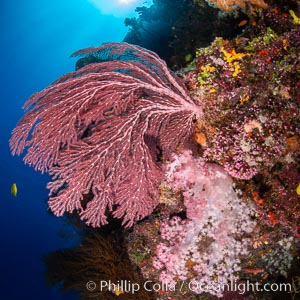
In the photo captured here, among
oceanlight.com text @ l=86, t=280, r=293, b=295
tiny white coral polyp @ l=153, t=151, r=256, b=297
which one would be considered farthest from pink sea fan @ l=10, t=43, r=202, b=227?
oceanlight.com text @ l=86, t=280, r=293, b=295

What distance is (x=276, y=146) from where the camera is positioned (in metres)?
3.95

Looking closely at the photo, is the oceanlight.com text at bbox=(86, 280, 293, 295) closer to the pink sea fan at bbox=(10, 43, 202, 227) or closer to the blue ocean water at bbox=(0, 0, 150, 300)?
the pink sea fan at bbox=(10, 43, 202, 227)

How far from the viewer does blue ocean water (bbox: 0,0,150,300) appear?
36463 mm

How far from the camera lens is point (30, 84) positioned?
7081 cm

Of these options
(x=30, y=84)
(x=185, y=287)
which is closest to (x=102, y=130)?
(x=185, y=287)

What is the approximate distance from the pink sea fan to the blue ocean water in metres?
32.2

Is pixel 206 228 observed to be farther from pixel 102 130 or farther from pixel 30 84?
pixel 30 84

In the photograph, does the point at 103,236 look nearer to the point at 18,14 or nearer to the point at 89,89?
the point at 89,89

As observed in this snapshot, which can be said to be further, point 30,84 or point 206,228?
point 30,84

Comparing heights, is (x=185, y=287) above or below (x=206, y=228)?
below

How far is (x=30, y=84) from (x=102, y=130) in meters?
75.4

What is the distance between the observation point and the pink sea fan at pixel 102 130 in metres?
Result: 4.17

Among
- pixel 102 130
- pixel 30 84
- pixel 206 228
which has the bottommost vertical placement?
pixel 206 228

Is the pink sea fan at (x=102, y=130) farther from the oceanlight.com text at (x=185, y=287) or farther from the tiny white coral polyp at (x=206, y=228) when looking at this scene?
the oceanlight.com text at (x=185, y=287)
